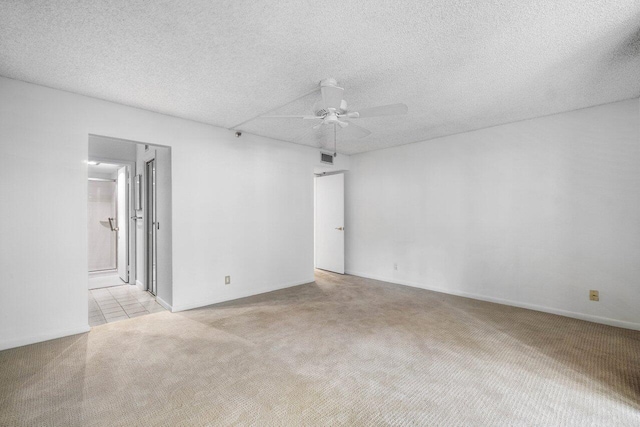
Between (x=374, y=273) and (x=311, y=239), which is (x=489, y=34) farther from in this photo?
(x=374, y=273)

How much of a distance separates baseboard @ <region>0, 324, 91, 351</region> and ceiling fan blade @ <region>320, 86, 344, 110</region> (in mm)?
3280

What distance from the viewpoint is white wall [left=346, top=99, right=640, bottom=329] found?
318 centimetres

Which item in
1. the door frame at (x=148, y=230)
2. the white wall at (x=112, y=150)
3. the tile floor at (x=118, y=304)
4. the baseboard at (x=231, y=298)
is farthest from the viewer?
the door frame at (x=148, y=230)

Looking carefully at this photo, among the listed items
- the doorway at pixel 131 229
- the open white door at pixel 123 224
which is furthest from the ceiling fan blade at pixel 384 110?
the open white door at pixel 123 224

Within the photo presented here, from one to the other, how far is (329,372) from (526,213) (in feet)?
10.8

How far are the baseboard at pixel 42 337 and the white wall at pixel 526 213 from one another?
433 centimetres

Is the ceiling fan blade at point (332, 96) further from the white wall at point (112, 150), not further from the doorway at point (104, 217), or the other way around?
the doorway at point (104, 217)

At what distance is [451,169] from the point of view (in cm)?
450

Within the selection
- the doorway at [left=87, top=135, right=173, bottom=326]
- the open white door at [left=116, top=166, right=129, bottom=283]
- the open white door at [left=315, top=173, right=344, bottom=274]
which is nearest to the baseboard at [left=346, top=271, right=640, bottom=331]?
the open white door at [left=315, top=173, right=344, bottom=274]

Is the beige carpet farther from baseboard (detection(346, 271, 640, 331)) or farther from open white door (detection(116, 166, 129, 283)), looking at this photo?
open white door (detection(116, 166, 129, 283))

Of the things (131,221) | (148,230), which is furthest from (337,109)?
(131,221)

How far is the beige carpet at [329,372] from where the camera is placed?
1.76m

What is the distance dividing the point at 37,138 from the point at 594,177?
5823 millimetres

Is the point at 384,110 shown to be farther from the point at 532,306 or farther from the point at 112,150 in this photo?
the point at 112,150
